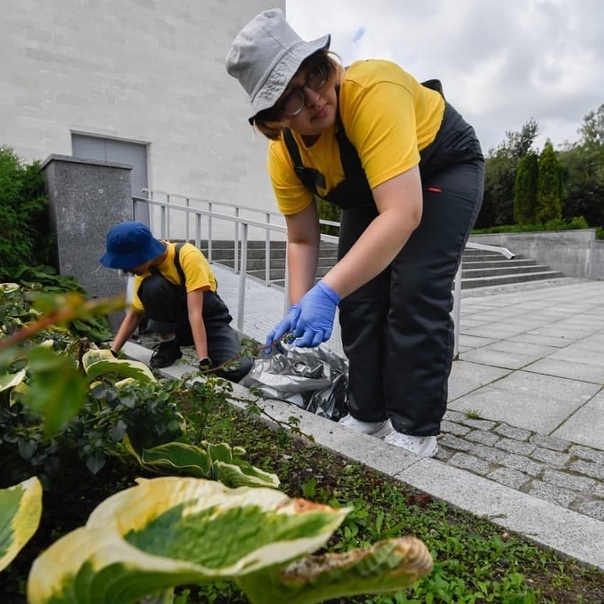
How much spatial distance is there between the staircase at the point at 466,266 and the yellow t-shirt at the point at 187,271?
236 centimetres

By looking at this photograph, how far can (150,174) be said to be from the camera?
9234 millimetres

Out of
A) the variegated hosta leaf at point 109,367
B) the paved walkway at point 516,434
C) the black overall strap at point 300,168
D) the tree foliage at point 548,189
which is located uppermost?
the tree foliage at point 548,189

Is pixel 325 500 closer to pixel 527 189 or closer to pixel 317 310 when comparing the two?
pixel 317 310

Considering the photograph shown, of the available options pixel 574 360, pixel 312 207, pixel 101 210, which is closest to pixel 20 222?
pixel 101 210

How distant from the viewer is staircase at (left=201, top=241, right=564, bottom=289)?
7.06 m

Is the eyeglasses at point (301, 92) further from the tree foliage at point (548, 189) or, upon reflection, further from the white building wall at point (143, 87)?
the tree foliage at point (548, 189)

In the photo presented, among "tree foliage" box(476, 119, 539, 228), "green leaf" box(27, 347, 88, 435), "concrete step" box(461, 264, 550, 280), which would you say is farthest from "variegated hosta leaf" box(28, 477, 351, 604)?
"tree foliage" box(476, 119, 539, 228)

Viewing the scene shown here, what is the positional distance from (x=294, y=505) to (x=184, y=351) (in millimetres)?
3416

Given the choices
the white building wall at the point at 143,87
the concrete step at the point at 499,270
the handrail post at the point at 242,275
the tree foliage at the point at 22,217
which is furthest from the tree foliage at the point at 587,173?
the tree foliage at the point at 22,217

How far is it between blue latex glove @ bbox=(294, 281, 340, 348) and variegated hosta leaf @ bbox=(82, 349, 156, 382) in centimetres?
53

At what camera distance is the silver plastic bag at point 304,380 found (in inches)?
98.7

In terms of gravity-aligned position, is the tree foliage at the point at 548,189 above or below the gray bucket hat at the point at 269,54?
above

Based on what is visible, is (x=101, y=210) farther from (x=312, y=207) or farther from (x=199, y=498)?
(x=199, y=498)

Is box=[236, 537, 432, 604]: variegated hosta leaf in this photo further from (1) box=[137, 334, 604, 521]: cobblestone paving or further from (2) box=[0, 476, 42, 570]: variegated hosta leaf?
(1) box=[137, 334, 604, 521]: cobblestone paving
